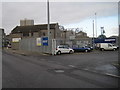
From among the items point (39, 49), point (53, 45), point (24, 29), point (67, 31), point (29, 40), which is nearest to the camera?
point (53, 45)

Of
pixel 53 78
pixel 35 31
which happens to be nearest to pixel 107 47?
pixel 53 78

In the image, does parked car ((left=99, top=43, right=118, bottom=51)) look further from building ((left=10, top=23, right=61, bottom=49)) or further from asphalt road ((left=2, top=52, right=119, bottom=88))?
building ((left=10, top=23, right=61, bottom=49))

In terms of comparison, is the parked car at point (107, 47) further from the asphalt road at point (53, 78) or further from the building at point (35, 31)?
the building at point (35, 31)

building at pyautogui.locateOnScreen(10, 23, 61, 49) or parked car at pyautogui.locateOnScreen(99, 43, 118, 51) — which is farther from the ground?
building at pyautogui.locateOnScreen(10, 23, 61, 49)

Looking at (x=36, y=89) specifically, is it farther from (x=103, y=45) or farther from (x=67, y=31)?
(x=67, y=31)

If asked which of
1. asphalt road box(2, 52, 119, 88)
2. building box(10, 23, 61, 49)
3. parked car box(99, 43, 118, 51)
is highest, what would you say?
building box(10, 23, 61, 49)

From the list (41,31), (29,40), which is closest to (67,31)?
(41,31)

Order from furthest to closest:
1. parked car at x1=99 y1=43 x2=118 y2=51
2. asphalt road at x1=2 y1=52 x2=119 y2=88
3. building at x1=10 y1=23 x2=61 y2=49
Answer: building at x1=10 y1=23 x2=61 y2=49 → parked car at x1=99 y1=43 x2=118 y2=51 → asphalt road at x1=2 y1=52 x2=119 y2=88

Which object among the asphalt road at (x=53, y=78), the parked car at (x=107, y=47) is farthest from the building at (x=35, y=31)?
the asphalt road at (x=53, y=78)

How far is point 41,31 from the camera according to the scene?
74062 mm

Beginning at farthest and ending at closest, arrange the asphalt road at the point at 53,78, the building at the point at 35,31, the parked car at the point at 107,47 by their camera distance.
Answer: the building at the point at 35,31
the parked car at the point at 107,47
the asphalt road at the point at 53,78

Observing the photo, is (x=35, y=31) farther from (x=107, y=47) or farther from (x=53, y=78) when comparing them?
(x=53, y=78)

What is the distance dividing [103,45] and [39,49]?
17236mm

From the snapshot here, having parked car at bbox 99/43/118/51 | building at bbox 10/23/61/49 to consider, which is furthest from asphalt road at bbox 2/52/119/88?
building at bbox 10/23/61/49
